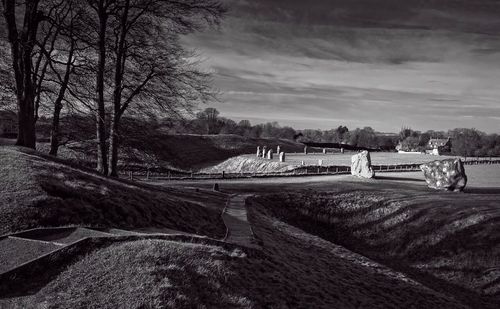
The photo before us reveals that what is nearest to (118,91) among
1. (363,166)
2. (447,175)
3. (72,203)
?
(72,203)

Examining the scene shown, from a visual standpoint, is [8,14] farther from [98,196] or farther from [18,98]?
[98,196]

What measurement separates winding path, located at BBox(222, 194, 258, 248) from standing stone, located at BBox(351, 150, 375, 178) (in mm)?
15603

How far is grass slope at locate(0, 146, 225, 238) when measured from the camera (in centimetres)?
1078

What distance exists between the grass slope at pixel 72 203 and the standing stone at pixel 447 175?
1944 centimetres

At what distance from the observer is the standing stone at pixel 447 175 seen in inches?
1088

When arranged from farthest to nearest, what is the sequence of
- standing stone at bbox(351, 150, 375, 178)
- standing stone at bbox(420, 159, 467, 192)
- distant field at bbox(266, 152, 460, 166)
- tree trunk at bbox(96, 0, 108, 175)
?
distant field at bbox(266, 152, 460, 166), standing stone at bbox(351, 150, 375, 178), standing stone at bbox(420, 159, 467, 192), tree trunk at bbox(96, 0, 108, 175)

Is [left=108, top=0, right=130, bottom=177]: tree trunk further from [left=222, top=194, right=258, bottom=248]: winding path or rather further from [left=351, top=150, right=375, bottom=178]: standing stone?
[left=351, top=150, right=375, bottom=178]: standing stone

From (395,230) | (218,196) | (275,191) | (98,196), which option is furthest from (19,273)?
(275,191)

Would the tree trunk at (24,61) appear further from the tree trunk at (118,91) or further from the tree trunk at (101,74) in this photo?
the tree trunk at (118,91)

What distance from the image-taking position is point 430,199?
24.0 meters

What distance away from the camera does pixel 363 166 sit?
34.4 meters

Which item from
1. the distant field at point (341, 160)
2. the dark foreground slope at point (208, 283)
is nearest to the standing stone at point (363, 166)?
the distant field at point (341, 160)

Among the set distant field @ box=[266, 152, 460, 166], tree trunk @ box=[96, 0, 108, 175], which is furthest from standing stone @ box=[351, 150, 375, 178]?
tree trunk @ box=[96, 0, 108, 175]

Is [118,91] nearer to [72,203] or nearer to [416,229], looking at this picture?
[72,203]
